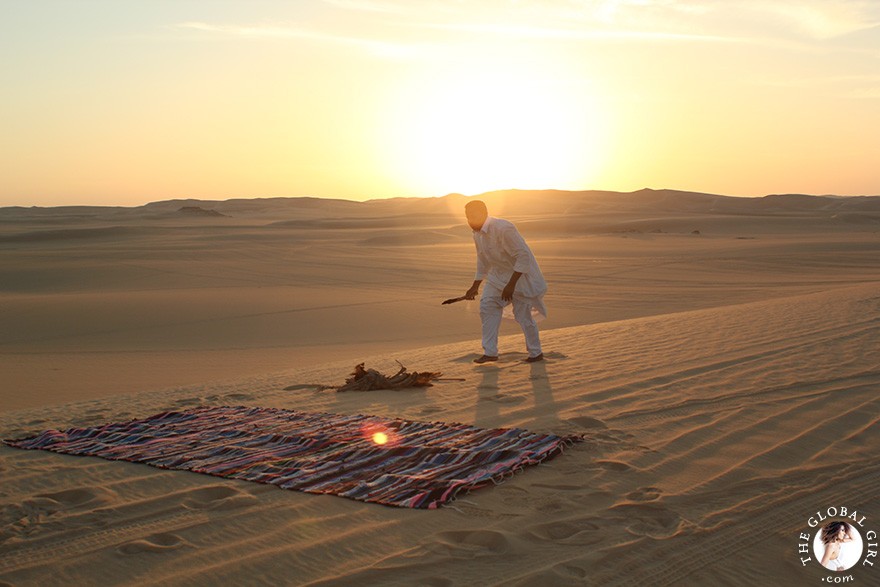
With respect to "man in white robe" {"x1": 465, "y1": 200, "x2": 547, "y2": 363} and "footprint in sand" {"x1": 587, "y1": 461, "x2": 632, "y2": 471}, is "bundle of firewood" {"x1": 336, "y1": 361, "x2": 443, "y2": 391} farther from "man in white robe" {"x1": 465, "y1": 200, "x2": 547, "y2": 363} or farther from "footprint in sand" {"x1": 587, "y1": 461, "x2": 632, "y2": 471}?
"footprint in sand" {"x1": 587, "y1": 461, "x2": 632, "y2": 471}

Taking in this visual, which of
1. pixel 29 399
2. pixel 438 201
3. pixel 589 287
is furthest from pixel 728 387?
pixel 438 201

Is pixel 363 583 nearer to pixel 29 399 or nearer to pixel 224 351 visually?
pixel 29 399

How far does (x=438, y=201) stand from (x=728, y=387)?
104955mm

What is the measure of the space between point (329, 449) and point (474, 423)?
1.21 m

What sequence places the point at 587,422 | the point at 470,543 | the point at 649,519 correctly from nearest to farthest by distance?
the point at 470,543 < the point at 649,519 < the point at 587,422

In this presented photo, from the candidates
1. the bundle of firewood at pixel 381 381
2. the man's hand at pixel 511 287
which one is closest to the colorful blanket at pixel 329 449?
the bundle of firewood at pixel 381 381

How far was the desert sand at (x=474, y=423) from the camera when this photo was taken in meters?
3.69

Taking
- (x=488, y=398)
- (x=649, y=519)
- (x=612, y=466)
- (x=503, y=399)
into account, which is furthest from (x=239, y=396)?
(x=649, y=519)

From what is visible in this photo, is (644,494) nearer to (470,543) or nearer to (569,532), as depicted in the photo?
(569,532)

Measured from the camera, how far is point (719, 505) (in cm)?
426

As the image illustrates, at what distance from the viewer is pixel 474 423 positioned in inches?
242

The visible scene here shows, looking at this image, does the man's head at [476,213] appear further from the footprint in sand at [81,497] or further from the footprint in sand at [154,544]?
the footprint in sand at [154,544]

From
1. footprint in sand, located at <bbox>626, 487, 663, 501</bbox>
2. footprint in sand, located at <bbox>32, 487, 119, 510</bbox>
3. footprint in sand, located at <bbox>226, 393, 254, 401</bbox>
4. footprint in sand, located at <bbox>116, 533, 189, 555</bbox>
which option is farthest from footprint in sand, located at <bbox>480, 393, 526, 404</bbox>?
footprint in sand, located at <bbox>116, 533, 189, 555</bbox>

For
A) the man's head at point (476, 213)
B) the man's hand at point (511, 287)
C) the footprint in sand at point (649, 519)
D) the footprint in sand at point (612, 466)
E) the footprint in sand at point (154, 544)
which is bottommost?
the footprint in sand at point (154, 544)
